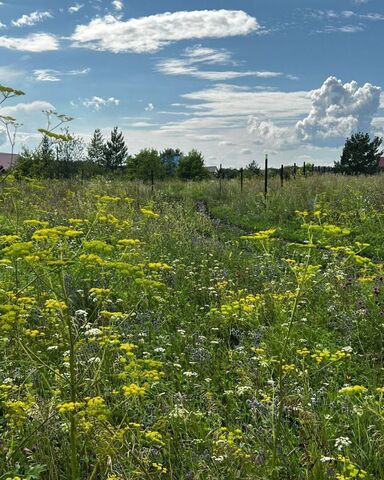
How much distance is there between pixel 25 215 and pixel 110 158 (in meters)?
65.9

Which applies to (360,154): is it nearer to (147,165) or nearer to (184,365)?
(147,165)

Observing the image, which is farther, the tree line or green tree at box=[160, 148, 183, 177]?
green tree at box=[160, 148, 183, 177]

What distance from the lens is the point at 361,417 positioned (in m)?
3.49

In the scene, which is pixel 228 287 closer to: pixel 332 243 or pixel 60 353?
pixel 60 353

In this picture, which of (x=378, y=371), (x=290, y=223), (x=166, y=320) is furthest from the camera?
(x=290, y=223)

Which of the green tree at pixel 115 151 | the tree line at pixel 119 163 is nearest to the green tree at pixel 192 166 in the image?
the tree line at pixel 119 163

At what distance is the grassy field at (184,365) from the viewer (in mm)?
2781

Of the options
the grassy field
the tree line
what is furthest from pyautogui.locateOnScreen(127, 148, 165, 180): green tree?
the grassy field

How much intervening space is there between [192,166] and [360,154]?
54.3ft

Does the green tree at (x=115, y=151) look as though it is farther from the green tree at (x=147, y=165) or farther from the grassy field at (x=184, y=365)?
the grassy field at (x=184, y=365)

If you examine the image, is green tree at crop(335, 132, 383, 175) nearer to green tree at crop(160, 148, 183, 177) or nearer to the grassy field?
green tree at crop(160, 148, 183, 177)

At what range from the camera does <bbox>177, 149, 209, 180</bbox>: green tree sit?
48.9 m

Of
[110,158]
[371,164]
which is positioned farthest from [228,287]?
[110,158]

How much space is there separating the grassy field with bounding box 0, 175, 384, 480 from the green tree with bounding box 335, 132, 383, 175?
4471cm
